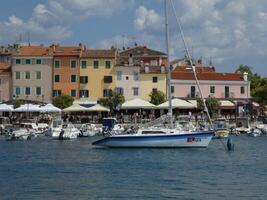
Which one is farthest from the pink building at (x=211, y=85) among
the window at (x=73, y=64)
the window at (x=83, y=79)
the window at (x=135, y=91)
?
the window at (x=73, y=64)

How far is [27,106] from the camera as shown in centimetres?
8606

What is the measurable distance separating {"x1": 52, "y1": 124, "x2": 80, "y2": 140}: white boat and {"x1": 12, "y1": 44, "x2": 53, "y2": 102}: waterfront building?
2247cm

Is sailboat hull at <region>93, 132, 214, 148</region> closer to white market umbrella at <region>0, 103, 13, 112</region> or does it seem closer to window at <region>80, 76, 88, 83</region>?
white market umbrella at <region>0, 103, 13, 112</region>

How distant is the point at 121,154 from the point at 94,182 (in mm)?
Result: 16886

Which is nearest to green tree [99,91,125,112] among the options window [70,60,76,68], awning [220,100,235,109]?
window [70,60,76,68]

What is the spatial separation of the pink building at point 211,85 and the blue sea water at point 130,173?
127 ft

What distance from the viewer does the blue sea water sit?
115ft

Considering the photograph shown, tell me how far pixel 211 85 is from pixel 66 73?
2115 cm

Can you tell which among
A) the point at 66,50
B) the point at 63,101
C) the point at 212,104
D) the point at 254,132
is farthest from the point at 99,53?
the point at 254,132

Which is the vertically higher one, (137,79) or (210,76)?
(210,76)

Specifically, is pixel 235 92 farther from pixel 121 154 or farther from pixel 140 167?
pixel 140 167

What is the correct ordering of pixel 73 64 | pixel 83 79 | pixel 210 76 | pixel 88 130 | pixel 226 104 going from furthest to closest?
pixel 210 76 → pixel 226 104 → pixel 83 79 → pixel 73 64 → pixel 88 130

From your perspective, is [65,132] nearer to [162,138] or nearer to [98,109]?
[98,109]

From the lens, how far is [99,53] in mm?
102312
